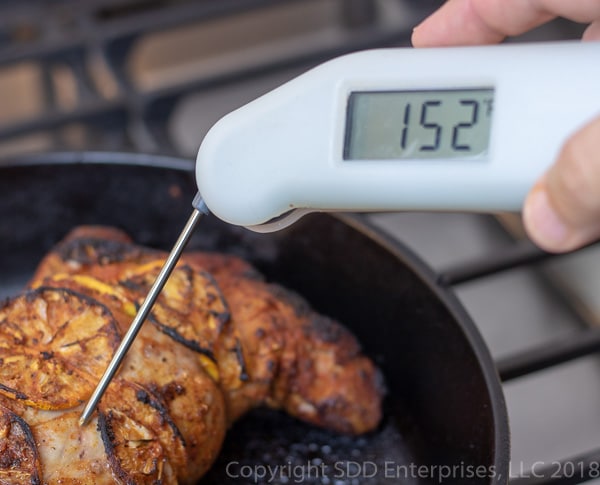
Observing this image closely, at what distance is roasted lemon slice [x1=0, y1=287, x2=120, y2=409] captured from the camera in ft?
2.69

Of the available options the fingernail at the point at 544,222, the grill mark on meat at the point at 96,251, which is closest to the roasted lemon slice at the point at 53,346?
the grill mark on meat at the point at 96,251

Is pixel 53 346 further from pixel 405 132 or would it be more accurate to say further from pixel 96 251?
pixel 405 132

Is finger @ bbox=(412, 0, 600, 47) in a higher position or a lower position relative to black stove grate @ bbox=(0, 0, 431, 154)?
higher

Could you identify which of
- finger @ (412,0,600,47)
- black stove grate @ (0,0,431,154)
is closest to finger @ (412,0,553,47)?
finger @ (412,0,600,47)

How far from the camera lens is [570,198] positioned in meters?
0.59

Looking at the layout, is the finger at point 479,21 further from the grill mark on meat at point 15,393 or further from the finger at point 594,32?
the grill mark on meat at point 15,393

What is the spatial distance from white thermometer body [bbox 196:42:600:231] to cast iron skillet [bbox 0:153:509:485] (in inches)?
12.3

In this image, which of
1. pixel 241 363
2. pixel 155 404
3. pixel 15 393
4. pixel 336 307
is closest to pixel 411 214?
pixel 336 307

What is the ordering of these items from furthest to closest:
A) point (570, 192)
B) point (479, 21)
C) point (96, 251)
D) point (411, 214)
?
point (411, 214), point (96, 251), point (479, 21), point (570, 192)

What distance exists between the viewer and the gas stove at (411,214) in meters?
1.08

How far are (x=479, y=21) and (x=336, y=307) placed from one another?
462 millimetres

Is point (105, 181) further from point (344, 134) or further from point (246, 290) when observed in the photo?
point (344, 134)

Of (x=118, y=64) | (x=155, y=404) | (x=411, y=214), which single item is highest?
(x=118, y=64)

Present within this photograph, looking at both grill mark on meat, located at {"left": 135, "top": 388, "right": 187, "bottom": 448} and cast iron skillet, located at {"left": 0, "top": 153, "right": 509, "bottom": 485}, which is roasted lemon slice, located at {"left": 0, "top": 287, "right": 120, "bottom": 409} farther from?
cast iron skillet, located at {"left": 0, "top": 153, "right": 509, "bottom": 485}
